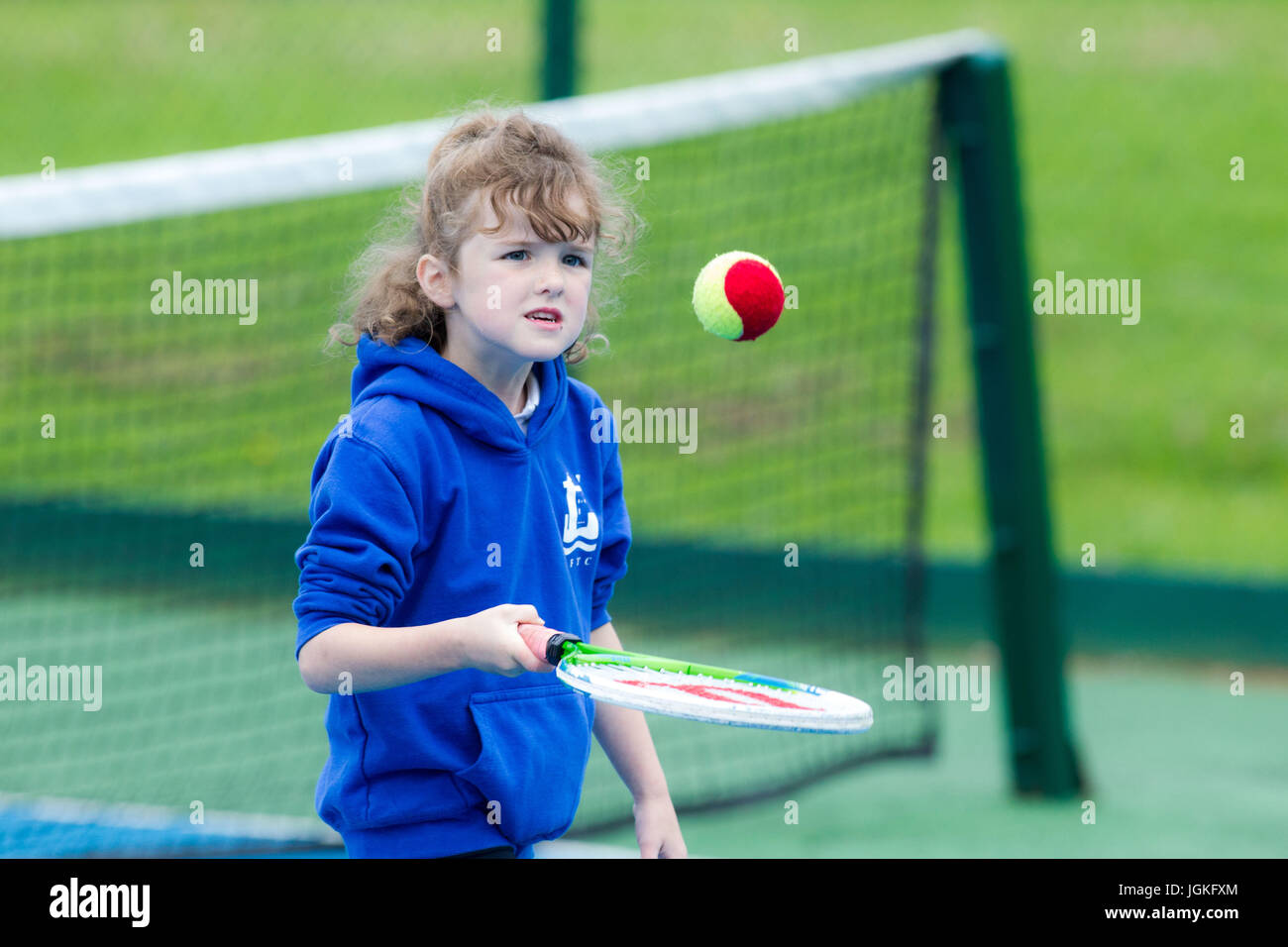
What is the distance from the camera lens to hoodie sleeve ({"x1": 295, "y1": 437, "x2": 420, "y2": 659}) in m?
2.03

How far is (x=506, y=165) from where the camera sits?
219cm

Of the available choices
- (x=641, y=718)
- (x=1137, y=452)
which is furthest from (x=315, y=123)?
(x=641, y=718)

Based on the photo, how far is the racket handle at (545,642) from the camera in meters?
1.93

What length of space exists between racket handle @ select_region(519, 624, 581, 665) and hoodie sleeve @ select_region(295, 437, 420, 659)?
0.21 metres

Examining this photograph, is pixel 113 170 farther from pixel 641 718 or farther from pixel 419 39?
pixel 419 39
